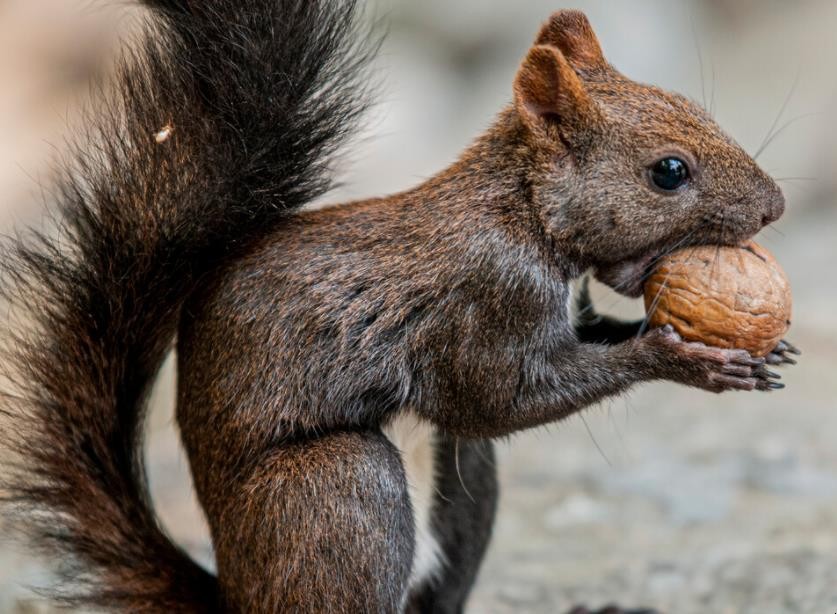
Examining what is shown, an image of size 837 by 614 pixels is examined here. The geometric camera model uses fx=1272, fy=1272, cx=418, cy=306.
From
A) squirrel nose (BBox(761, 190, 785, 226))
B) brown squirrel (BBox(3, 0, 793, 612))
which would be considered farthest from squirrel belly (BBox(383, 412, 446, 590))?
squirrel nose (BBox(761, 190, 785, 226))

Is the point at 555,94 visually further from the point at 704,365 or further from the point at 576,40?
the point at 704,365

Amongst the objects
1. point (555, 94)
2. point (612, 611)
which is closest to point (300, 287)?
point (555, 94)

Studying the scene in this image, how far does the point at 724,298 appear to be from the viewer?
2594mm

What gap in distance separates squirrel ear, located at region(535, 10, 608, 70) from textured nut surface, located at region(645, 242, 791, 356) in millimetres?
532

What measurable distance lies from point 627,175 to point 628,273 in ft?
0.73

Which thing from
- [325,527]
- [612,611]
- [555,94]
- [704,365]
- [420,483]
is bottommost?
[612,611]

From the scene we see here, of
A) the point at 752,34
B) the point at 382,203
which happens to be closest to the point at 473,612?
the point at 382,203

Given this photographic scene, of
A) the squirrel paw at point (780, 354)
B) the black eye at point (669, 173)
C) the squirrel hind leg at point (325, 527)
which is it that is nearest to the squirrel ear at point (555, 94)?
the black eye at point (669, 173)

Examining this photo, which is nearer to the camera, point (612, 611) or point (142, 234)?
point (142, 234)

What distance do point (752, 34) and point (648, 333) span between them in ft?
20.8

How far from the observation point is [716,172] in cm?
268

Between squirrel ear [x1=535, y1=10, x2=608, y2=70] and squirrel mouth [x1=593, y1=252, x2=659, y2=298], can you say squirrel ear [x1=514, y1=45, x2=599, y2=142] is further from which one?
squirrel mouth [x1=593, y1=252, x2=659, y2=298]

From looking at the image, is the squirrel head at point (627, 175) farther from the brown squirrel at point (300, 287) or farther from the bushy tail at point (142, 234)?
the bushy tail at point (142, 234)

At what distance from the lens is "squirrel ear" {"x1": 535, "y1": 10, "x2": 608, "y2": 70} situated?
9.58ft
